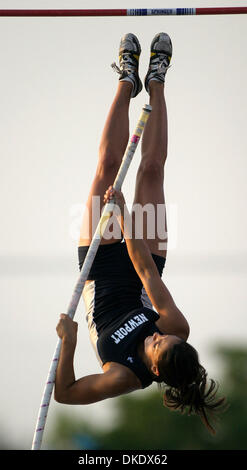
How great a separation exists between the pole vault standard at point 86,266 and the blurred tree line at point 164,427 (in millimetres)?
18108

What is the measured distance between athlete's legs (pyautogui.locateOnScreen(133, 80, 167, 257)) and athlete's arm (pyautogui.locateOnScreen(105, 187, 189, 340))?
0.41m

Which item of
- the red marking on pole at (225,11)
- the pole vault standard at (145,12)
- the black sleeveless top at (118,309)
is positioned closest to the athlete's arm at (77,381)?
the black sleeveless top at (118,309)

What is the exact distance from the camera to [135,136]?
7.09 metres

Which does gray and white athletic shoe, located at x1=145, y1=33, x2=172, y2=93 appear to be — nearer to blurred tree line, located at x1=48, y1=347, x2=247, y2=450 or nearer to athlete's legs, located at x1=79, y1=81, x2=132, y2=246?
athlete's legs, located at x1=79, y1=81, x2=132, y2=246

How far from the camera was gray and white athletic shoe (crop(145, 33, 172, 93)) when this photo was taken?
8.09 meters

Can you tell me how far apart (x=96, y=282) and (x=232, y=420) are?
1945cm

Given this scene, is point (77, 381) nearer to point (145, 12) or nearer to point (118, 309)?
point (118, 309)

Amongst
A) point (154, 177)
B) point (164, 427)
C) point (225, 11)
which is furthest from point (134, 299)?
point (164, 427)

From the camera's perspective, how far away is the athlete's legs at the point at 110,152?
757 cm

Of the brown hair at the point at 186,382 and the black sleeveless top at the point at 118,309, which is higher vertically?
the black sleeveless top at the point at 118,309

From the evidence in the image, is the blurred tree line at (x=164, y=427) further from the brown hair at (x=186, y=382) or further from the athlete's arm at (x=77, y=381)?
the athlete's arm at (x=77, y=381)

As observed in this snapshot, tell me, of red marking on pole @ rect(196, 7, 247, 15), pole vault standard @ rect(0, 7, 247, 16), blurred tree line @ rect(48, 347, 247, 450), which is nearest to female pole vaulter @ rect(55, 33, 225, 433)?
pole vault standard @ rect(0, 7, 247, 16)
